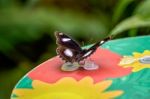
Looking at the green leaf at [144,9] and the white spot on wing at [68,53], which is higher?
the white spot on wing at [68,53]

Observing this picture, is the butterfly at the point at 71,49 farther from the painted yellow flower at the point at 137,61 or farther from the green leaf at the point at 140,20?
the green leaf at the point at 140,20

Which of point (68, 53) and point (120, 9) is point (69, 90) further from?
point (120, 9)

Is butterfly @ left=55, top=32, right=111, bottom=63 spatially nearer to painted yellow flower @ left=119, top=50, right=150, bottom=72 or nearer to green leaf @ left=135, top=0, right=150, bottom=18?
painted yellow flower @ left=119, top=50, right=150, bottom=72

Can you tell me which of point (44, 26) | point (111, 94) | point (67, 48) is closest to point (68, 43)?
point (67, 48)

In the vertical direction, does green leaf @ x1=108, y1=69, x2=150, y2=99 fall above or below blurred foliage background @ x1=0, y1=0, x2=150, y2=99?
above

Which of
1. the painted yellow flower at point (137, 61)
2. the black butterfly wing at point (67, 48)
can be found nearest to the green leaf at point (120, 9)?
the painted yellow flower at point (137, 61)

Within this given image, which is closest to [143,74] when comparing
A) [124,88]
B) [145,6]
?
[124,88]

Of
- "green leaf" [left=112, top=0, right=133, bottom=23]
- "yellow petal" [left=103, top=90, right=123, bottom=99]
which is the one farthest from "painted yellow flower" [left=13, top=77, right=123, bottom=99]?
"green leaf" [left=112, top=0, right=133, bottom=23]
